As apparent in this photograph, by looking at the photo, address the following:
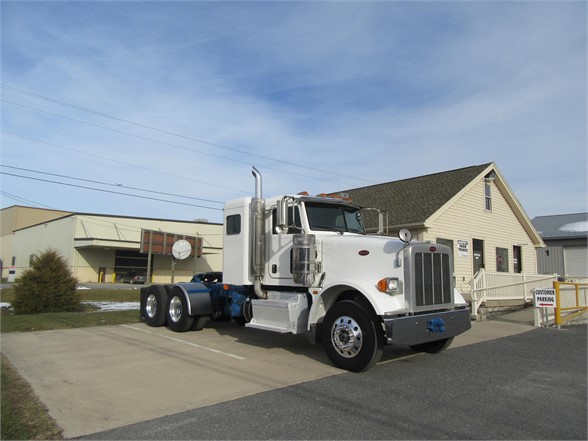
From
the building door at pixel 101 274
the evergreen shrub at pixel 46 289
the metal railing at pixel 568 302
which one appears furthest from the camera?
the building door at pixel 101 274

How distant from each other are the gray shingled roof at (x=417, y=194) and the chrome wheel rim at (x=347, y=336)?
9.04 meters

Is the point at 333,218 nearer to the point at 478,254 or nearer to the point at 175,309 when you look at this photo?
the point at 175,309

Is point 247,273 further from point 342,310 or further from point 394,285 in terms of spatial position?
point 394,285

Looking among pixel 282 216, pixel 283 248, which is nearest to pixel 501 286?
pixel 283 248

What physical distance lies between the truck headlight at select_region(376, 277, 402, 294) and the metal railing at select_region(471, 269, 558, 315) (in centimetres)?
723

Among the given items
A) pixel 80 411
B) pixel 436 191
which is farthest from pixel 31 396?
pixel 436 191

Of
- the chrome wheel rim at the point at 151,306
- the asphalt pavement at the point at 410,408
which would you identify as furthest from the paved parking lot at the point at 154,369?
the chrome wheel rim at the point at 151,306

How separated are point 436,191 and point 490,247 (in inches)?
143

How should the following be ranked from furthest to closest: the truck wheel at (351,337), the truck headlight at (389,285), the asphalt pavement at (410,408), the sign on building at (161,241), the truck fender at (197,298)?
the sign on building at (161,241) < the truck fender at (197,298) < the truck headlight at (389,285) < the truck wheel at (351,337) < the asphalt pavement at (410,408)

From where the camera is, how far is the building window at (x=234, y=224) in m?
8.69

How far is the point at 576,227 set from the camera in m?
30.2

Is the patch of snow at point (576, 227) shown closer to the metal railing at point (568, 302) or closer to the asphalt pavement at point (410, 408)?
the metal railing at point (568, 302)

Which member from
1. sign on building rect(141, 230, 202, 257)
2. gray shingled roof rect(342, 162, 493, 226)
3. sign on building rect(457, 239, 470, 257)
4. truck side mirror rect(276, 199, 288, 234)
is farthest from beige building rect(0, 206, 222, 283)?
truck side mirror rect(276, 199, 288, 234)

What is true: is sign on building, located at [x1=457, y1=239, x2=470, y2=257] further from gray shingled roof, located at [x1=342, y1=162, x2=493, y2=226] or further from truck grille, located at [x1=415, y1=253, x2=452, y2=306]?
truck grille, located at [x1=415, y1=253, x2=452, y2=306]
